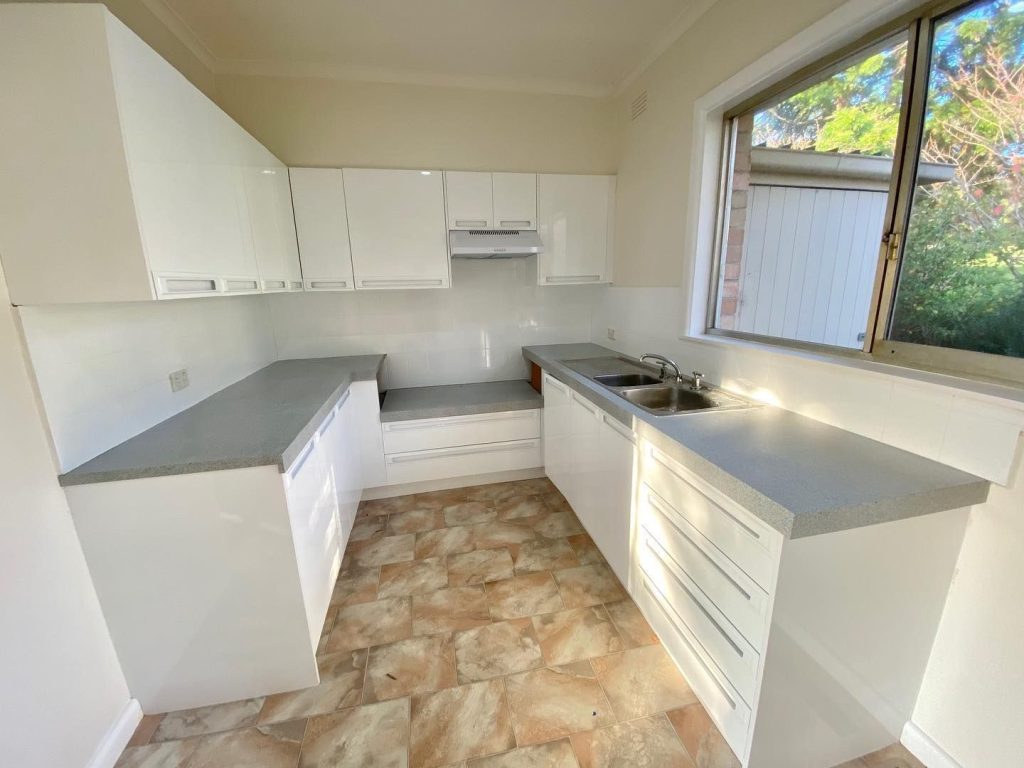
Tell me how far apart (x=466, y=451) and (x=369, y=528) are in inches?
29.3

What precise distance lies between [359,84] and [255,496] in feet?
8.17

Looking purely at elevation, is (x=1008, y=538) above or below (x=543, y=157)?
below

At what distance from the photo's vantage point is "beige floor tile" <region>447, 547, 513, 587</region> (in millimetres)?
2004

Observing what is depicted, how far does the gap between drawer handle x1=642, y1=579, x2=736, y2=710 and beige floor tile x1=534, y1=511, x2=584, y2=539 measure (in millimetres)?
762

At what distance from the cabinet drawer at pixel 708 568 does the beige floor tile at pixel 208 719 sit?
1.52m

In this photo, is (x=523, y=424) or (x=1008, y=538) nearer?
(x=1008, y=538)

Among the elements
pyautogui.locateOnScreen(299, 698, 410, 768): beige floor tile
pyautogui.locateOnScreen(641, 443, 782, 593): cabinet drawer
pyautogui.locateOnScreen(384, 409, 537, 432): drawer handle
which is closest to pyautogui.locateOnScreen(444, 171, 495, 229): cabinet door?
pyautogui.locateOnScreen(384, 409, 537, 432): drawer handle

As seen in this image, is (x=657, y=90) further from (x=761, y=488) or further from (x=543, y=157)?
(x=761, y=488)

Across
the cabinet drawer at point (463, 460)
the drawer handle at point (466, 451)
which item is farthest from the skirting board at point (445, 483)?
the drawer handle at point (466, 451)

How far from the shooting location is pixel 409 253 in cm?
257

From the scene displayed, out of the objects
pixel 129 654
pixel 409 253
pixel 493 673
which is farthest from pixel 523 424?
pixel 129 654

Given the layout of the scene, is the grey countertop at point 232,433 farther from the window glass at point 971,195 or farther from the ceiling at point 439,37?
the window glass at point 971,195

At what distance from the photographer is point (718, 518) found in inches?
44.8

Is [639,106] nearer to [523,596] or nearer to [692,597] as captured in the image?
[692,597]
